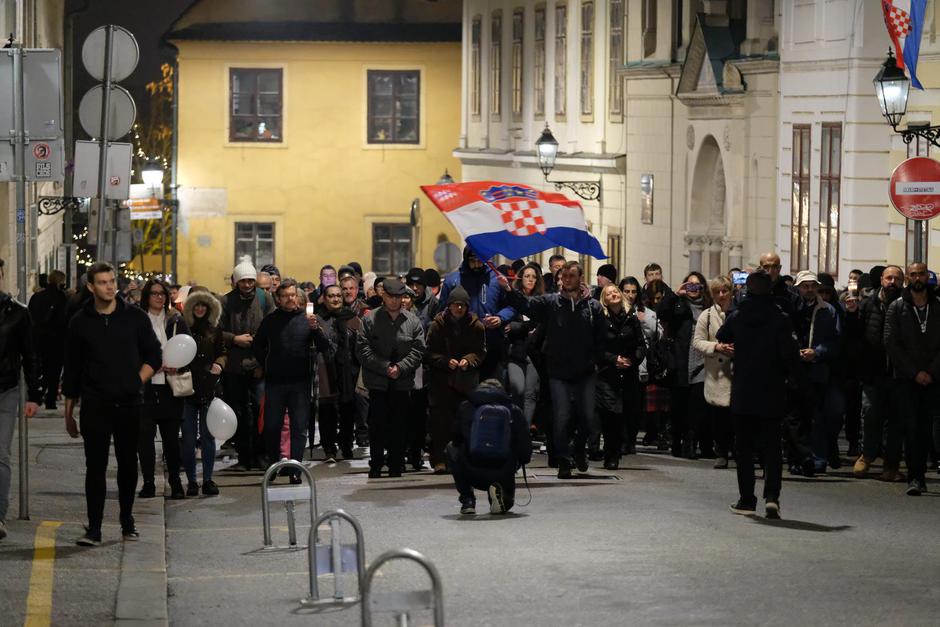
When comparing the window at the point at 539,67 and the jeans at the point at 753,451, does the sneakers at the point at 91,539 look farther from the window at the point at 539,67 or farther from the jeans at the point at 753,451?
the window at the point at 539,67

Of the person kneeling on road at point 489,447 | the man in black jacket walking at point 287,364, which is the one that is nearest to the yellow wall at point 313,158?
the man in black jacket walking at point 287,364

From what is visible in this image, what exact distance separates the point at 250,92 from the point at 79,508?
41.2 meters

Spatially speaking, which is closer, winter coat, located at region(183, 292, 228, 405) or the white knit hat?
winter coat, located at region(183, 292, 228, 405)

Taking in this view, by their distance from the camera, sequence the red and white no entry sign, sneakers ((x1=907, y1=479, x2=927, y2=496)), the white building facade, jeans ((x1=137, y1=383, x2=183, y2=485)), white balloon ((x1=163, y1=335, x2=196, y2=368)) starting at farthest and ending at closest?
the white building facade < the red and white no entry sign < sneakers ((x1=907, y1=479, x2=927, y2=496)) < jeans ((x1=137, y1=383, x2=183, y2=485)) < white balloon ((x1=163, y1=335, x2=196, y2=368))

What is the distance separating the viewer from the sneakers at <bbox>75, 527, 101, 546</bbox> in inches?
534

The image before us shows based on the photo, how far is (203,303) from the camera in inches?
682

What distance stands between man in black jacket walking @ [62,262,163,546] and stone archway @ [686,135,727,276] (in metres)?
20.8

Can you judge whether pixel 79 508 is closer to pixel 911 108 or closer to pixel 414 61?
pixel 911 108

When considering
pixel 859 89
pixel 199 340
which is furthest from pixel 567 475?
pixel 859 89

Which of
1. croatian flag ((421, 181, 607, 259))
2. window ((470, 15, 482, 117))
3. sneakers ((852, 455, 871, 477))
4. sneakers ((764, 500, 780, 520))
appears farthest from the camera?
window ((470, 15, 482, 117))

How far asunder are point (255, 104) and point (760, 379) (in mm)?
42235

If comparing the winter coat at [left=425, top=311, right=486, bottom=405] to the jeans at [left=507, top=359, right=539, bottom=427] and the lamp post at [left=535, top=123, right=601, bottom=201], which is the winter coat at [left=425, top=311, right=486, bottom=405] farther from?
the lamp post at [left=535, top=123, right=601, bottom=201]

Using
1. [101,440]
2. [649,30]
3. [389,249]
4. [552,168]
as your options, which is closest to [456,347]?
[101,440]

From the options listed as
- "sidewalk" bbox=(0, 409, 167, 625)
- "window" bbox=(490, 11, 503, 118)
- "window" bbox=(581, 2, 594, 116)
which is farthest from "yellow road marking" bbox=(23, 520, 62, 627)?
"window" bbox=(490, 11, 503, 118)
